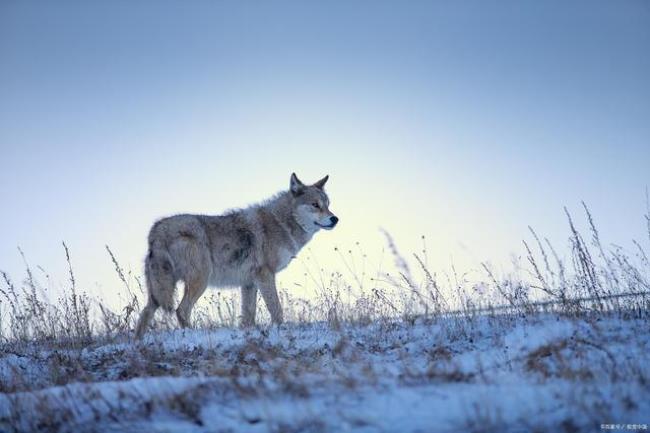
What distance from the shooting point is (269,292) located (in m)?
9.60

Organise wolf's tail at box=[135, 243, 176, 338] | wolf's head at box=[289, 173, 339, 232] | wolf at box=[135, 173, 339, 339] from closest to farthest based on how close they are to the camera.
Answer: wolf's tail at box=[135, 243, 176, 338]
wolf at box=[135, 173, 339, 339]
wolf's head at box=[289, 173, 339, 232]

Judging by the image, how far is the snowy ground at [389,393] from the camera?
3.64 metres

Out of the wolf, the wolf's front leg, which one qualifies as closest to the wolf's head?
the wolf

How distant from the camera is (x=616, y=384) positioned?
3.97 meters

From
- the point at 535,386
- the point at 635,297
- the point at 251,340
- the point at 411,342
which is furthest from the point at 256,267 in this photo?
the point at 535,386

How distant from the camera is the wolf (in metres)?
8.73

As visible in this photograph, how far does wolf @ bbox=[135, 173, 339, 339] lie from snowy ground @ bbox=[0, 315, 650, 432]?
8.92ft

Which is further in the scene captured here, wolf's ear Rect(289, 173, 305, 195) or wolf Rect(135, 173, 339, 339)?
wolf's ear Rect(289, 173, 305, 195)

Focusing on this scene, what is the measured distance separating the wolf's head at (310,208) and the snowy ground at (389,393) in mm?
4979

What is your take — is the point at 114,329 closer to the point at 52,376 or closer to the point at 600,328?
the point at 52,376

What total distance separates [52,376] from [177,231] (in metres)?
3.24

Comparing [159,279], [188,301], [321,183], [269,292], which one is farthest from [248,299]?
[321,183]

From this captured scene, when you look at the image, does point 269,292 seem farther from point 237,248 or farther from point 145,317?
point 145,317

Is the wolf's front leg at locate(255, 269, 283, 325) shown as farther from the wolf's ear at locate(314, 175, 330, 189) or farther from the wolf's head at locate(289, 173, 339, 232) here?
the wolf's ear at locate(314, 175, 330, 189)
